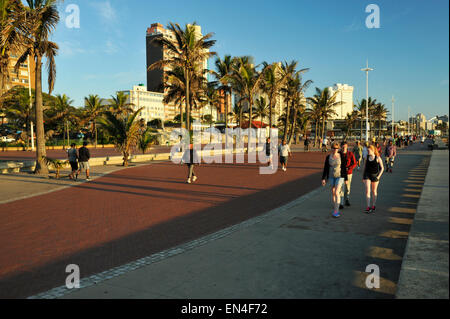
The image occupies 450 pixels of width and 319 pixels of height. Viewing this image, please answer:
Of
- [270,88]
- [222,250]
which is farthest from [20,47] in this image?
[270,88]

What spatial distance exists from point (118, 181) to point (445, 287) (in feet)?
42.2

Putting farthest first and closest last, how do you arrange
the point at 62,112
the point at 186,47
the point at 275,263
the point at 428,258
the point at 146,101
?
1. the point at 146,101
2. the point at 62,112
3. the point at 186,47
4. the point at 275,263
5. the point at 428,258

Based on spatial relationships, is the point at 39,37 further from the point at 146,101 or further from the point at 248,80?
the point at 146,101

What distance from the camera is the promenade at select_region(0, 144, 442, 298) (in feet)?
12.7

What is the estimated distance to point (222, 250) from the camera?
5.09 metres

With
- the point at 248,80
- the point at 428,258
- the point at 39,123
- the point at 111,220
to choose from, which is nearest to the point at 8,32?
the point at 39,123

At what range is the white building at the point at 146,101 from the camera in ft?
492

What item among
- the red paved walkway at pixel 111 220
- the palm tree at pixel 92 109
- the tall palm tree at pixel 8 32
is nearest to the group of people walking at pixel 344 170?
the red paved walkway at pixel 111 220

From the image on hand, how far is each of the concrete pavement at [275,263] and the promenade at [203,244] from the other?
0.02m

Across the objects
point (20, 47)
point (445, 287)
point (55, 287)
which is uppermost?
point (20, 47)

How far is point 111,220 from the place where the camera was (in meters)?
7.28

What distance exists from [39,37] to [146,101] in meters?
146
